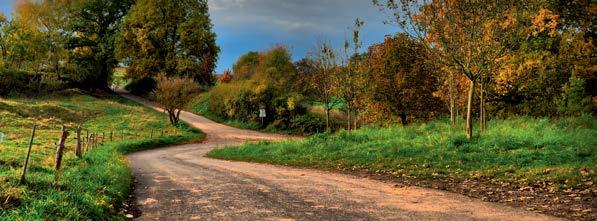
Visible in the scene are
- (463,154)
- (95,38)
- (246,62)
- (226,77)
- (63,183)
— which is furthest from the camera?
(226,77)

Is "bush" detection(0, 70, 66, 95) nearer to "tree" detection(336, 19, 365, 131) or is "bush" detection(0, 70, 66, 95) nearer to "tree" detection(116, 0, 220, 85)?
"tree" detection(116, 0, 220, 85)

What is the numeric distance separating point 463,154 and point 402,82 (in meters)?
18.4

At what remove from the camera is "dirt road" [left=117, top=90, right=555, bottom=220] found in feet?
30.5

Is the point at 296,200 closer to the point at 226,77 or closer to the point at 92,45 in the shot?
the point at 92,45

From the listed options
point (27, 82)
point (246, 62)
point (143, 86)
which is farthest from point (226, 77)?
point (27, 82)

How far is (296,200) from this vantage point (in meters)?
10.8

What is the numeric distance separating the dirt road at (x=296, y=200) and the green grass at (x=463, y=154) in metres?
2.36

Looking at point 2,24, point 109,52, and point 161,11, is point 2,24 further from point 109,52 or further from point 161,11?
point 161,11

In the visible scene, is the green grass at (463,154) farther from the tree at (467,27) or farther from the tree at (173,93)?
the tree at (173,93)

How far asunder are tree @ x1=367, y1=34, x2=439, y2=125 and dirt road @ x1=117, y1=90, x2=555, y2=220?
64.7ft

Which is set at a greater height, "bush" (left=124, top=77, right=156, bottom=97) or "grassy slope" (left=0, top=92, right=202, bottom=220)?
"bush" (left=124, top=77, right=156, bottom=97)

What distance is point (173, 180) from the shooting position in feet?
48.4

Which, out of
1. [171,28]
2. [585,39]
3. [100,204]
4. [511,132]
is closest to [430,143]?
[511,132]

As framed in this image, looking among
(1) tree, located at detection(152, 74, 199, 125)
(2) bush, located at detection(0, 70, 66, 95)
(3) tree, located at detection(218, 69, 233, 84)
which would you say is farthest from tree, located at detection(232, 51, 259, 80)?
(2) bush, located at detection(0, 70, 66, 95)
